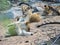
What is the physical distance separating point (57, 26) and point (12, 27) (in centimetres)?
186

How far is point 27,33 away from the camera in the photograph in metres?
6.31

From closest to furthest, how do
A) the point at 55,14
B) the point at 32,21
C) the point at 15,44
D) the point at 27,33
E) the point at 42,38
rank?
the point at 15,44
the point at 42,38
the point at 27,33
the point at 32,21
the point at 55,14

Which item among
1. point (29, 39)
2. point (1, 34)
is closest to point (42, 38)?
point (29, 39)

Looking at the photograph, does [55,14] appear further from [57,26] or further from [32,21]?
[57,26]

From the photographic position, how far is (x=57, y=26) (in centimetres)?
734

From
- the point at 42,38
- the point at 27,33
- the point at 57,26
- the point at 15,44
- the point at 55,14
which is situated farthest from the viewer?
the point at 55,14

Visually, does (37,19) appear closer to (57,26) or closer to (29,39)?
(57,26)

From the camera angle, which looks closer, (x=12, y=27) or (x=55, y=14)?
(x=12, y=27)

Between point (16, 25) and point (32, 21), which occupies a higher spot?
point (16, 25)

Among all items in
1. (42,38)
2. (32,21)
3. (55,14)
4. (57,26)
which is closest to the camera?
(42,38)

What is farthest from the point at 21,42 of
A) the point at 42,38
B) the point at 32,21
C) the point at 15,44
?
the point at 32,21

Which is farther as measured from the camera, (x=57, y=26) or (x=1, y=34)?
(x=57, y=26)

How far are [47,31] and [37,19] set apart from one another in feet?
6.78

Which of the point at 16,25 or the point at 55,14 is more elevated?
the point at 16,25
